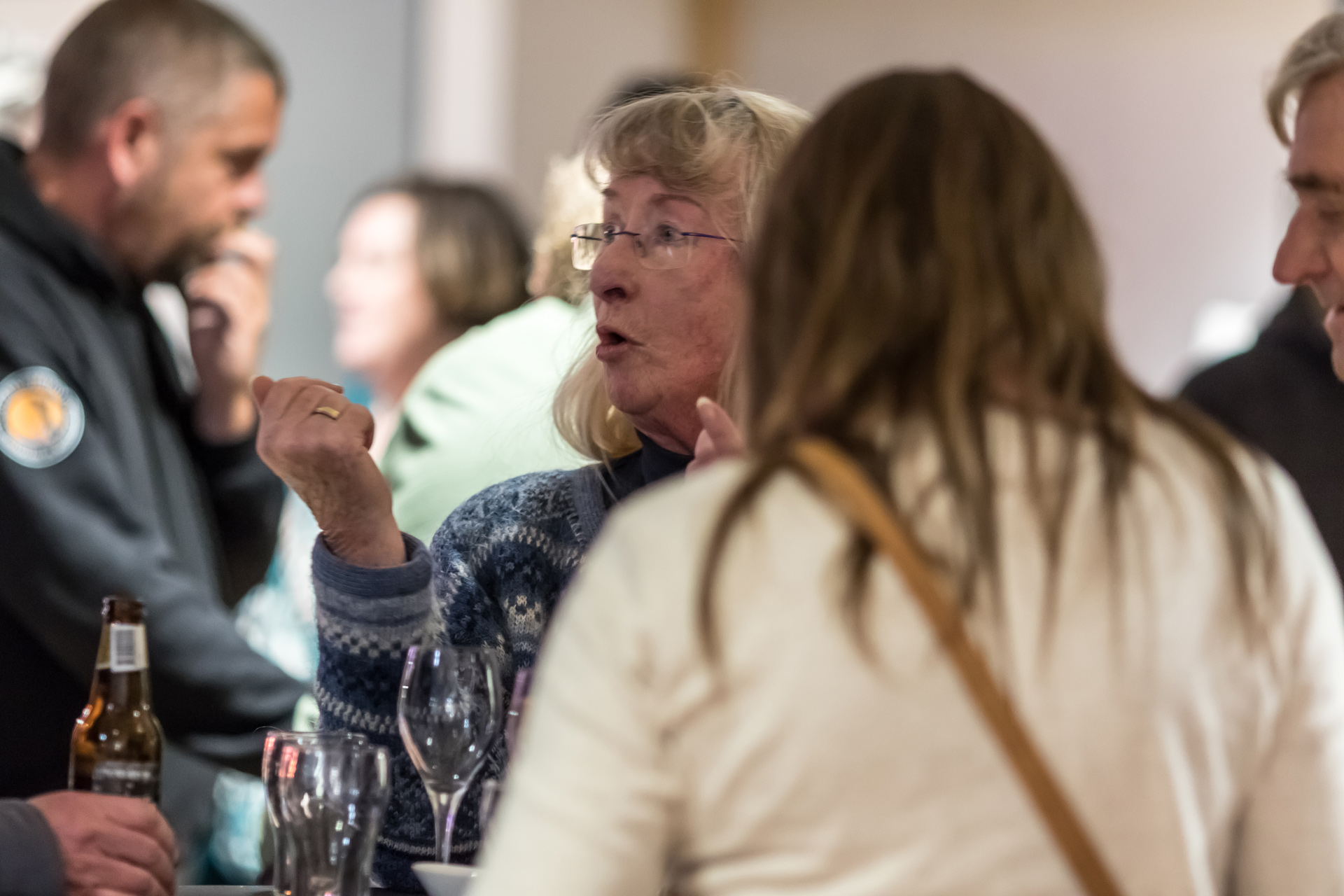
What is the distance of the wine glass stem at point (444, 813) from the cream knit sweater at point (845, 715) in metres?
0.49

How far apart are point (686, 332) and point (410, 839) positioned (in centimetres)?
59

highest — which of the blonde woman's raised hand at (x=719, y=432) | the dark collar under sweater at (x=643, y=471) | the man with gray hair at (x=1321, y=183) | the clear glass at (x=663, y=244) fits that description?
the man with gray hair at (x=1321, y=183)

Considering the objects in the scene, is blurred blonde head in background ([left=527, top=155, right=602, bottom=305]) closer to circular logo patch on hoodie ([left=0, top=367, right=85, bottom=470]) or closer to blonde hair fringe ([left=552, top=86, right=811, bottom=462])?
blonde hair fringe ([left=552, top=86, right=811, bottom=462])

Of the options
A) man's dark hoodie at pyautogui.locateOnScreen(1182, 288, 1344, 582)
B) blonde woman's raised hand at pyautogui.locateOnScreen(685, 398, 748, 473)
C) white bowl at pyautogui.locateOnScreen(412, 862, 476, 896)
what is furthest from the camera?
man's dark hoodie at pyautogui.locateOnScreen(1182, 288, 1344, 582)

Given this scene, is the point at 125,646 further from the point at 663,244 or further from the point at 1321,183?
the point at 1321,183

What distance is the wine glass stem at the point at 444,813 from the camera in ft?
4.15

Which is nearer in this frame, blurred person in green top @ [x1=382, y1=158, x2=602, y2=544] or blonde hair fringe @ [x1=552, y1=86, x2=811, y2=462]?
blonde hair fringe @ [x1=552, y1=86, x2=811, y2=462]

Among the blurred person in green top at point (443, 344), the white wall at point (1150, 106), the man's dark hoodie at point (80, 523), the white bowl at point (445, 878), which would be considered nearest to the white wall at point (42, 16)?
the blurred person in green top at point (443, 344)

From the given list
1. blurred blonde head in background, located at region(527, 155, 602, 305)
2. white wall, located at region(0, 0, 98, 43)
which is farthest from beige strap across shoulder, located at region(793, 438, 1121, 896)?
white wall, located at region(0, 0, 98, 43)

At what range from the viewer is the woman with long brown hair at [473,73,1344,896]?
2.49ft

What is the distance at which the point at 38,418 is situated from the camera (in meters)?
2.21

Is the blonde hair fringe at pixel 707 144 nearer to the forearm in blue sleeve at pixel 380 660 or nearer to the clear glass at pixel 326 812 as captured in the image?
the forearm in blue sleeve at pixel 380 660

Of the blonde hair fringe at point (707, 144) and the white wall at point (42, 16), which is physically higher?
the white wall at point (42, 16)

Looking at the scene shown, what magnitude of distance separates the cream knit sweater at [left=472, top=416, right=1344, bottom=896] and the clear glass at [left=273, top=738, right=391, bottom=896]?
37 cm
